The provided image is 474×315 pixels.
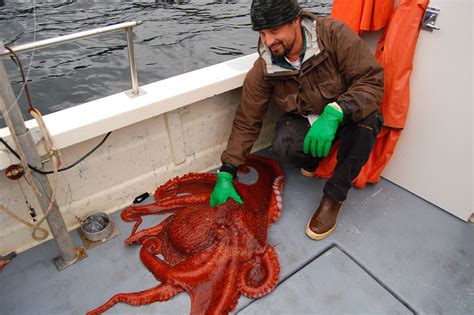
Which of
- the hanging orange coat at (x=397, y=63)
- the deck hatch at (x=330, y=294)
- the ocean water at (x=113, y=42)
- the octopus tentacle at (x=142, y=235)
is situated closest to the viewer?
the deck hatch at (x=330, y=294)

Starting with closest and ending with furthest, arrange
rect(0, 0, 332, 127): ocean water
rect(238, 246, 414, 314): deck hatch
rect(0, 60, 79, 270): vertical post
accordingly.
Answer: rect(0, 60, 79, 270): vertical post
rect(238, 246, 414, 314): deck hatch
rect(0, 0, 332, 127): ocean water

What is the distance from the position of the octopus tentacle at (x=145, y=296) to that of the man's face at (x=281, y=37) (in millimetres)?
1632

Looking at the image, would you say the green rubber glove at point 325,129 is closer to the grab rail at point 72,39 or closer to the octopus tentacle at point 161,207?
the octopus tentacle at point 161,207

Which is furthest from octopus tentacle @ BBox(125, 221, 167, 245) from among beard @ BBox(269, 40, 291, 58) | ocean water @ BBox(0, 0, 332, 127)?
ocean water @ BBox(0, 0, 332, 127)

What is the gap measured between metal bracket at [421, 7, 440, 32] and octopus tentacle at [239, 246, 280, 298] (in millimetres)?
1770

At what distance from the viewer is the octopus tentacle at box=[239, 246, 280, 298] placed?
7.23 ft

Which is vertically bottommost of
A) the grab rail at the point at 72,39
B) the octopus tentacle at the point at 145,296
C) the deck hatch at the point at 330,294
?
→ the deck hatch at the point at 330,294

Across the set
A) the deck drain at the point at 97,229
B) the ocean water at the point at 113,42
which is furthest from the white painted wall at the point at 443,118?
the ocean water at the point at 113,42

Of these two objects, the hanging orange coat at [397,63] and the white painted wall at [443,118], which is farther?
the hanging orange coat at [397,63]

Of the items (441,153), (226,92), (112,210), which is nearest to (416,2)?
(441,153)

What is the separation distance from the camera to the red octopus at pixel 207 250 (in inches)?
86.5

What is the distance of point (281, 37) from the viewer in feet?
7.66

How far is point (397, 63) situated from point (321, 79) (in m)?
0.54

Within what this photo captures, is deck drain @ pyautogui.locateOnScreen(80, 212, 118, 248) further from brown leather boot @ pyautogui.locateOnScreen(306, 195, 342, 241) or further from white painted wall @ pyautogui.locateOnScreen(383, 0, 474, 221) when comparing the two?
white painted wall @ pyautogui.locateOnScreen(383, 0, 474, 221)
